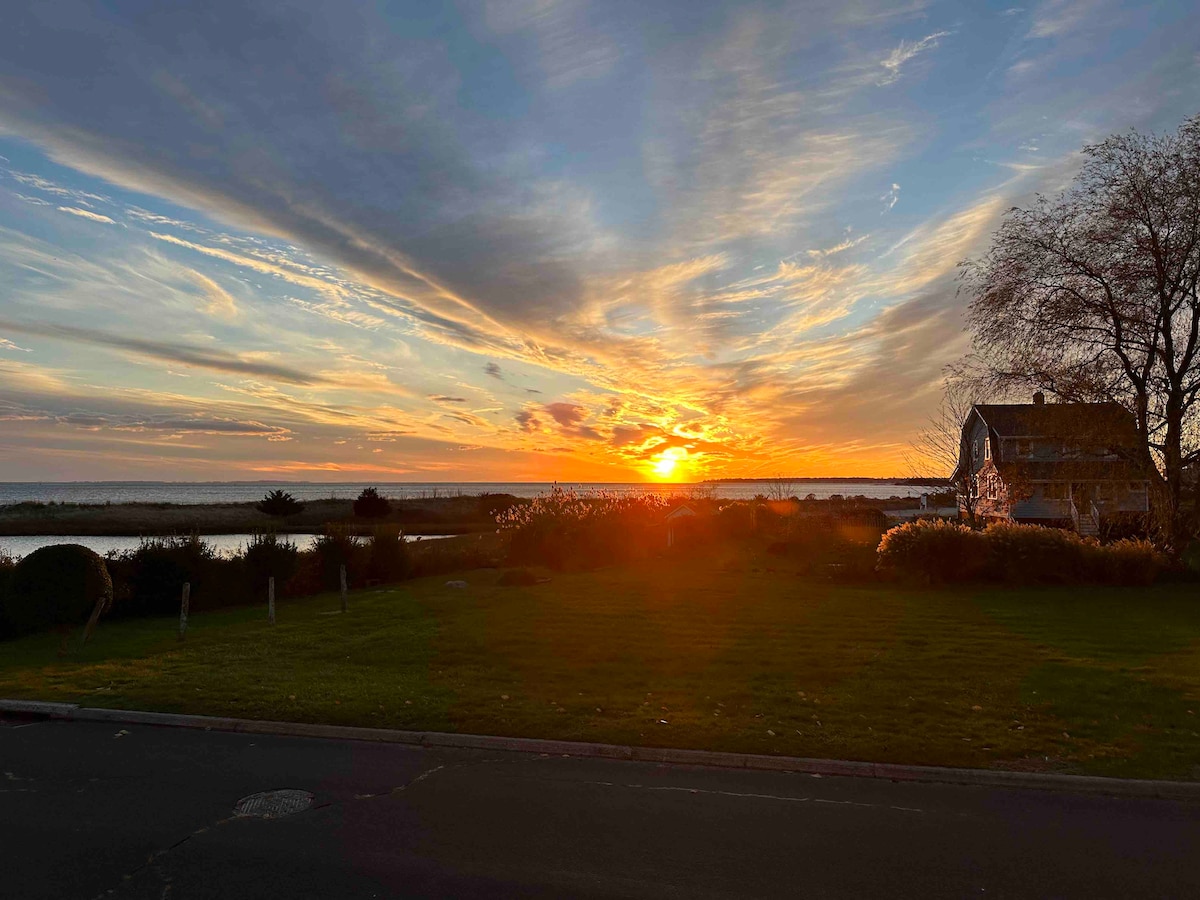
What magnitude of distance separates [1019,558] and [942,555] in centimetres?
228

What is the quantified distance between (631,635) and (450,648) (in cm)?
351

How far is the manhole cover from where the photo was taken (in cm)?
644

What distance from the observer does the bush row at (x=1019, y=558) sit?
24.0 m

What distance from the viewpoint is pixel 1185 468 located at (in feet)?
86.1

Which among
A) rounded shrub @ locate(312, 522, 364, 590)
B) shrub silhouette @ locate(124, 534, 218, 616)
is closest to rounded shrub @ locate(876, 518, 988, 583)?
rounded shrub @ locate(312, 522, 364, 590)

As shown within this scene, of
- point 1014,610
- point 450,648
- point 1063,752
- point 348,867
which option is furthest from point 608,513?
point 348,867

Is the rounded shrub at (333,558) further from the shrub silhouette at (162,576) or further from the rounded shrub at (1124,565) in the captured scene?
the rounded shrub at (1124,565)

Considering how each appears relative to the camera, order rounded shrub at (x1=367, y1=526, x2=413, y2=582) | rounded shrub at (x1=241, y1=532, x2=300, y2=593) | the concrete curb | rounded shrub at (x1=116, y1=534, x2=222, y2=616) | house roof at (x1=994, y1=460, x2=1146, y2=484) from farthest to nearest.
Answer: rounded shrub at (x1=367, y1=526, x2=413, y2=582) → house roof at (x1=994, y1=460, x2=1146, y2=484) → rounded shrub at (x1=241, y1=532, x2=300, y2=593) → rounded shrub at (x1=116, y1=534, x2=222, y2=616) → the concrete curb

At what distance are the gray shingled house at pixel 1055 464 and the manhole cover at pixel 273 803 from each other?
25.6 metres

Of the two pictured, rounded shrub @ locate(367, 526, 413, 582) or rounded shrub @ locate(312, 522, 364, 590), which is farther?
rounded shrub @ locate(367, 526, 413, 582)

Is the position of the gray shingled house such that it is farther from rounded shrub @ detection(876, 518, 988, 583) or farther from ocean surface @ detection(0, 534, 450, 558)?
ocean surface @ detection(0, 534, 450, 558)

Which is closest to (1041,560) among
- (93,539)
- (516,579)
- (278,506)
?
(516,579)

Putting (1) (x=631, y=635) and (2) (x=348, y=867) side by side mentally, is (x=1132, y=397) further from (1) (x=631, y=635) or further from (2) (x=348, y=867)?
(2) (x=348, y=867)

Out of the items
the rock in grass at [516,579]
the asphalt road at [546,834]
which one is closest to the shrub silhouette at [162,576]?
the rock in grass at [516,579]
